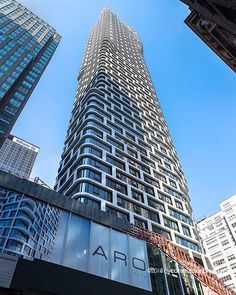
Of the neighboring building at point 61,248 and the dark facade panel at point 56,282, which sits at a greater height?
the neighboring building at point 61,248

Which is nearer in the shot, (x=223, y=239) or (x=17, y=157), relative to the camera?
(x=223, y=239)

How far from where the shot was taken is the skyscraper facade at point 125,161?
42375 mm

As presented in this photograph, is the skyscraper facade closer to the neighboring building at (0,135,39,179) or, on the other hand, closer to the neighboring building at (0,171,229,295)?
the neighboring building at (0,171,229,295)

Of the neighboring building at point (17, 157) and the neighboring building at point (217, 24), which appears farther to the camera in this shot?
the neighboring building at point (17, 157)

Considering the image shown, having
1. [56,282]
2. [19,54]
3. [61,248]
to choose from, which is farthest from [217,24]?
[19,54]

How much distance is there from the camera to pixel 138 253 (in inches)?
637

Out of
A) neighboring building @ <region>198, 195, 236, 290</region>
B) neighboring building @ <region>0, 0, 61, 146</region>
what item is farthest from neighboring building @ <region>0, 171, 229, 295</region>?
neighboring building @ <region>198, 195, 236, 290</region>

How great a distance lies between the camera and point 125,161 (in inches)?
2018

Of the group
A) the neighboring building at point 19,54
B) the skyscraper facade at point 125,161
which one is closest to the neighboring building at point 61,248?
the skyscraper facade at point 125,161

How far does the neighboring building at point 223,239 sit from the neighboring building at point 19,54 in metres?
93.9

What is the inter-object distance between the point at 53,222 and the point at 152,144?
52.9 meters

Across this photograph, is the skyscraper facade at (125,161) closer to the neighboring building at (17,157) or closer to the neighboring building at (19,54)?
the neighboring building at (19,54)

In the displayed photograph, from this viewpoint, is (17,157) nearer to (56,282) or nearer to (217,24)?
(217,24)

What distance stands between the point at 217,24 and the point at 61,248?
20.9m
